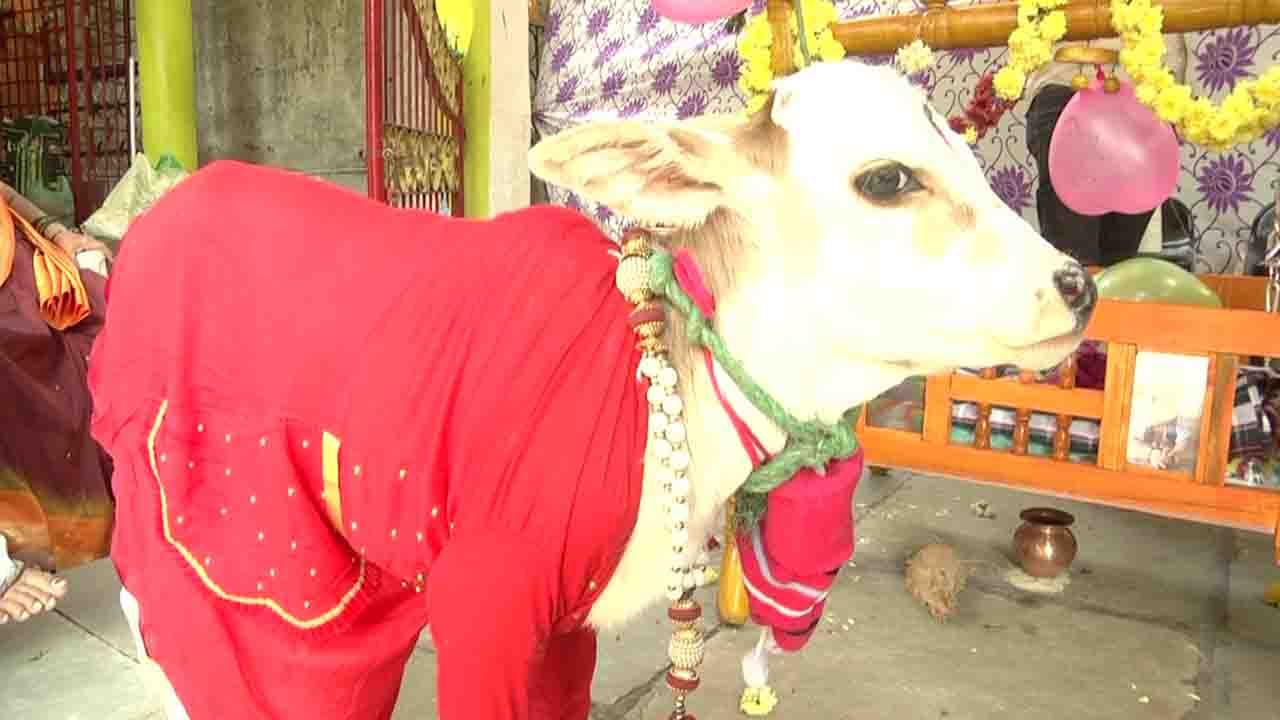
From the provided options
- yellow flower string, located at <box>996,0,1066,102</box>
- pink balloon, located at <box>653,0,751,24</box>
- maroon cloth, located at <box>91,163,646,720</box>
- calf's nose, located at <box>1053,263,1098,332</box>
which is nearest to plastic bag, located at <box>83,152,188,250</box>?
pink balloon, located at <box>653,0,751,24</box>

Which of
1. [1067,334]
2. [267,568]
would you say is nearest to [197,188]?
[267,568]

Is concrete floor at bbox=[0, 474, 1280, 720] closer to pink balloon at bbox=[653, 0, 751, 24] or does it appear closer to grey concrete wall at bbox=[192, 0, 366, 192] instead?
pink balloon at bbox=[653, 0, 751, 24]

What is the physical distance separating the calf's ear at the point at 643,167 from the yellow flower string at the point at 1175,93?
0.86 meters

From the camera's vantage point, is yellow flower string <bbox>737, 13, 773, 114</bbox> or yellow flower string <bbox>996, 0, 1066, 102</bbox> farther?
yellow flower string <bbox>737, 13, 773, 114</bbox>

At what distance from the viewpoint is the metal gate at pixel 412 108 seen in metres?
2.34

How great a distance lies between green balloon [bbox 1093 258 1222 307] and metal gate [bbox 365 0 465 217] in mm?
1466

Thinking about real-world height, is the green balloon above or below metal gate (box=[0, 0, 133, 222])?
below

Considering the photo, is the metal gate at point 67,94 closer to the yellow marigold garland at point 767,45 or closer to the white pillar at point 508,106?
the white pillar at point 508,106

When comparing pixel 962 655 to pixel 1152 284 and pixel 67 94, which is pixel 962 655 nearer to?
pixel 1152 284

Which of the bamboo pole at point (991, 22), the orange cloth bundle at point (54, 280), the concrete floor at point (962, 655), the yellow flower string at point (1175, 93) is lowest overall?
the concrete floor at point (962, 655)

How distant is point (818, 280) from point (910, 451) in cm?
94

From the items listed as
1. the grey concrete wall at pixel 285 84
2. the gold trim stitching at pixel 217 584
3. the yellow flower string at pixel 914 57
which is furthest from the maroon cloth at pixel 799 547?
the grey concrete wall at pixel 285 84

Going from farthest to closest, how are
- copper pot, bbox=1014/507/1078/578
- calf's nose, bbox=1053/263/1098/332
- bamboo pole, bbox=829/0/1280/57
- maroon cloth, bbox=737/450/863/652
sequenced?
copper pot, bbox=1014/507/1078/578, bamboo pole, bbox=829/0/1280/57, maroon cloth, bbox=737/450/863/652, calf's nose, bbox=1053/263/1098/332

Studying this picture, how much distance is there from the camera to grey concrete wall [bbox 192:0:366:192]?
3670 millimetres
